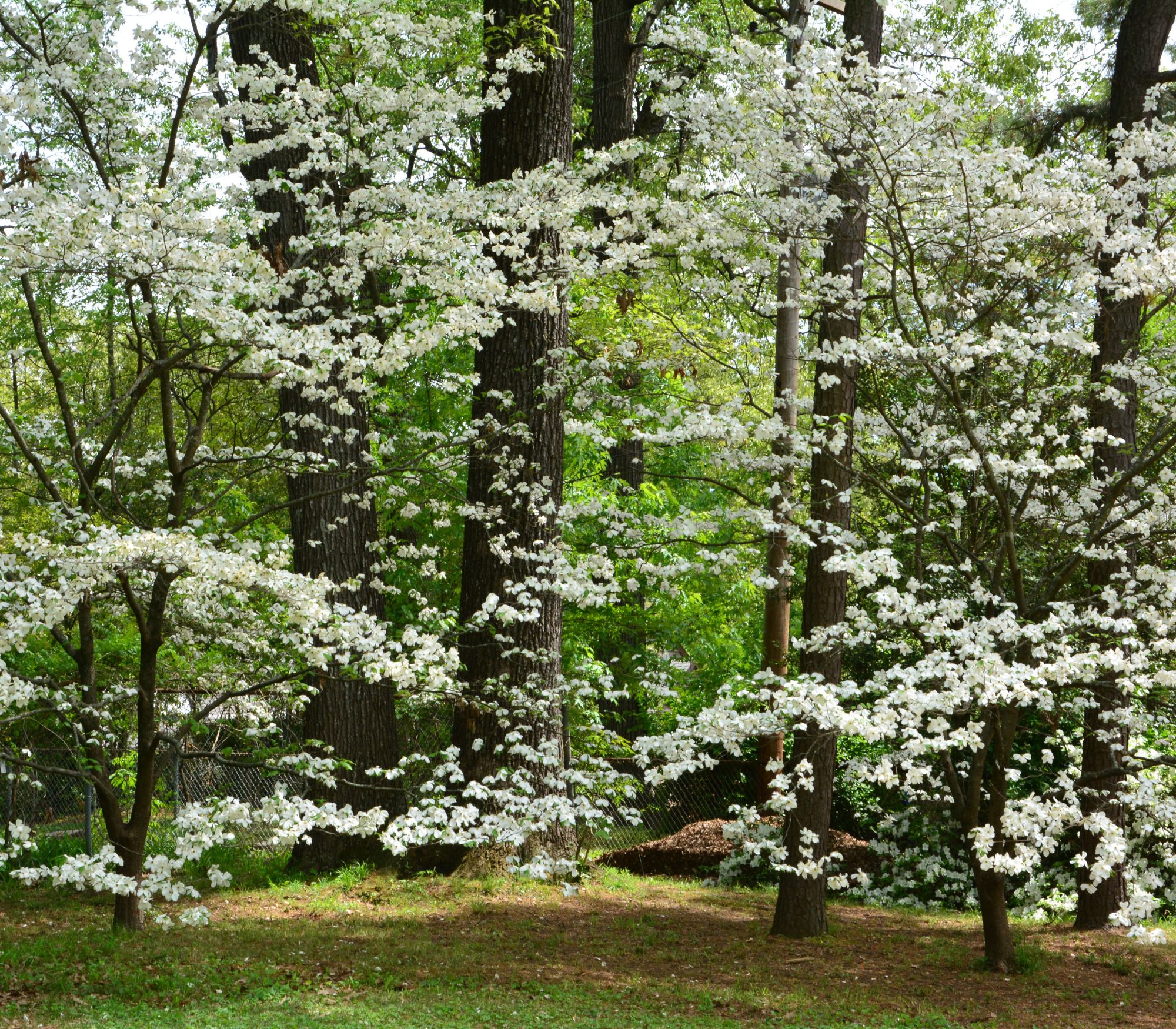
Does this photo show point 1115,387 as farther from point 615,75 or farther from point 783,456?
point 615,75

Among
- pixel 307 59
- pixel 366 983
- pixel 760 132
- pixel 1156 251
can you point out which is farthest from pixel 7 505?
pixel 1156 251

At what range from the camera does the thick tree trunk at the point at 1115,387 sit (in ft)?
25.9

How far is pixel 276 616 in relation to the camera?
19.7 feet

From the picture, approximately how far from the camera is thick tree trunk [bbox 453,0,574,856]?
305 inches

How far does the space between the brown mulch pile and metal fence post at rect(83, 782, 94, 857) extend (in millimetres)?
4664

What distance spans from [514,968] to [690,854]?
484 cm

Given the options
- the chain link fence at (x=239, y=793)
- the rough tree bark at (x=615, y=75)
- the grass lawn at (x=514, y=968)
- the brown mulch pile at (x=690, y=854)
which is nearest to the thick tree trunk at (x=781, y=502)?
the chain link fence at (x=239, y=793)

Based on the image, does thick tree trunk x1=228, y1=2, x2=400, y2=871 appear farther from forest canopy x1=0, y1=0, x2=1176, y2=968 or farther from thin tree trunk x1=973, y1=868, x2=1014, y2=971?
thin tree trunk x1=973, y1=868, x2=1014, y2=971

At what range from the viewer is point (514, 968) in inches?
261

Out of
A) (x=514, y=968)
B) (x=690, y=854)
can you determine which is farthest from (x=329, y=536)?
(x=690, y=854)

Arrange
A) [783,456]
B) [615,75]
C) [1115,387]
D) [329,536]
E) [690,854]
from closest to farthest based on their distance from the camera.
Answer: [783,456], [1115,387], [329,536], [690,854], [615,75]

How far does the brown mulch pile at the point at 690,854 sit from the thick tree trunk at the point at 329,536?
9.84 ft

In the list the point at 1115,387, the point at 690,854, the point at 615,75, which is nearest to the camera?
the point at 1115,387

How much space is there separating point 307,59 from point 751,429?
3.82 metres
